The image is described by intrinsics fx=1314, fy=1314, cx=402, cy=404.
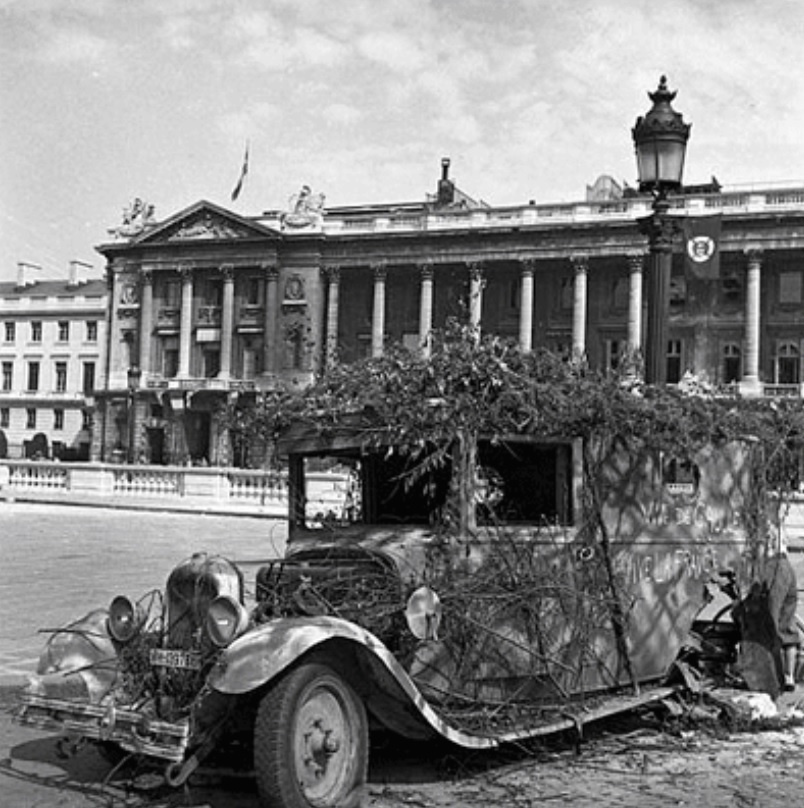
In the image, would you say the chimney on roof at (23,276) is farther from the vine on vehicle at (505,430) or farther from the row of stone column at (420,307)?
the vine on vehicle at (505,430)

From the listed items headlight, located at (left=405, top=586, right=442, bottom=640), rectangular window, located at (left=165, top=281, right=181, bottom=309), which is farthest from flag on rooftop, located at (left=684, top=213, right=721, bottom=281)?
rectangular window, located at (left=165, top=281, right=181, bottom=309)

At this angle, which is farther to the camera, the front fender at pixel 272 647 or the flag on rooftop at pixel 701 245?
the flag on rooftop at pixel 701 245

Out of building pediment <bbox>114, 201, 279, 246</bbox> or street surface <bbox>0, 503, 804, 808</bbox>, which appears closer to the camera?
street surface <bbox>0, 503, 804, 808</bbox>

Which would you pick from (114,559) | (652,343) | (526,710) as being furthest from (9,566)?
(526,710)

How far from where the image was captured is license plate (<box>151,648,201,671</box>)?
20.4 ft

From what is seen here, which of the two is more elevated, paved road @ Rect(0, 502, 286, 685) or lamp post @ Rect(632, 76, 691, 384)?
lamp post @ Rect(632, 76, 691, 384)

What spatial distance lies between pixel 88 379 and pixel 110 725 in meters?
95.3

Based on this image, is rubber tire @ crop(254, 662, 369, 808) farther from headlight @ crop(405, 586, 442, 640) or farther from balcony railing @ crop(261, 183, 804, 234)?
balcony railing @ crop(261, 183, 804, 234)

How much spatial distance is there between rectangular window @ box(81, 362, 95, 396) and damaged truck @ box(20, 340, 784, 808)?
9271 centimetres

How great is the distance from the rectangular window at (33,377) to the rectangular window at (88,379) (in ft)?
12.8

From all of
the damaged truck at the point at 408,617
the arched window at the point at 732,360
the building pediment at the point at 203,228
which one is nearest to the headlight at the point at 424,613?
the damaged truck at the point at 408,617

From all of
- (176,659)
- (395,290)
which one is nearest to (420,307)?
(395,290)

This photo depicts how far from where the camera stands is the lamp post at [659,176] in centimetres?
1038

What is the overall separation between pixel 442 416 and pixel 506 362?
21.2 inches
